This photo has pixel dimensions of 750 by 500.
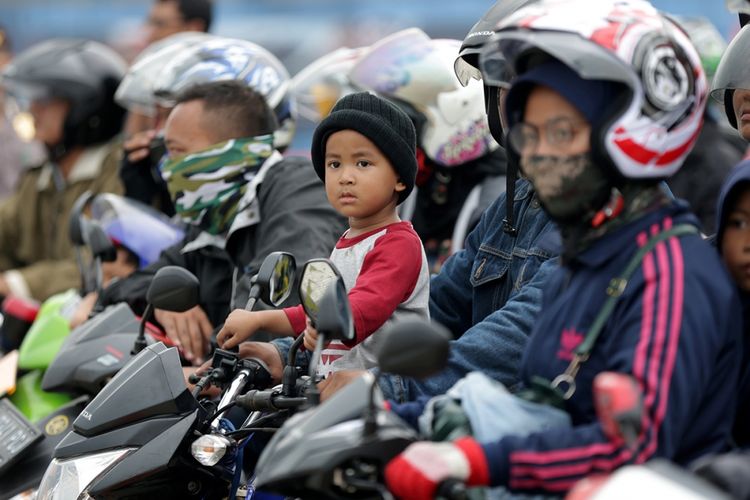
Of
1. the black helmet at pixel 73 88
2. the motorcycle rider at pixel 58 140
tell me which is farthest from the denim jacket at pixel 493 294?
the black helmet at pixel 73 88

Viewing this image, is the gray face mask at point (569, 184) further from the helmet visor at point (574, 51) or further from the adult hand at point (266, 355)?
the adult hand at point (266, 355)

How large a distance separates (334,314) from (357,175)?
107 centimetres

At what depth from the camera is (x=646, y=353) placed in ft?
9.14

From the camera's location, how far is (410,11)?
18.5 meters

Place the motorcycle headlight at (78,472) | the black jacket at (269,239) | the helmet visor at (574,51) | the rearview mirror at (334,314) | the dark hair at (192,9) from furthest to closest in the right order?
the dark hair at (192,9) < the black jacket at (269,239) < the motorcycle headlight at (78,472) < the rearview mirror at (334,314) < the helmet visor at (574,51)

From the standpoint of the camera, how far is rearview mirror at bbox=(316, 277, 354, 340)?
3.21 metres

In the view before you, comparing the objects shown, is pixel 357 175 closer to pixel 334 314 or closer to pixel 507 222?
pixel 507 222

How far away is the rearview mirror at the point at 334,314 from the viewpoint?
3.21 metres

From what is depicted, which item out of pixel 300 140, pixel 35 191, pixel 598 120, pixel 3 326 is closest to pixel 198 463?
pixel 598 120

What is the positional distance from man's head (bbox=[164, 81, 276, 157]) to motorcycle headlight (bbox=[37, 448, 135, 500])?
200 cm

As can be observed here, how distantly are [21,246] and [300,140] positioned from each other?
28.2ft

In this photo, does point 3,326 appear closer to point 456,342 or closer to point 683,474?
point 456,342

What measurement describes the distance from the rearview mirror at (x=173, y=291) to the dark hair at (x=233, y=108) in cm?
147

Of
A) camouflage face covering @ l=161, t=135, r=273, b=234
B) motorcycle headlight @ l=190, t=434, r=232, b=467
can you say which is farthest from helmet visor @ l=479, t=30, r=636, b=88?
camouflage face covering @ l=161, t=135, r=273, b=234
